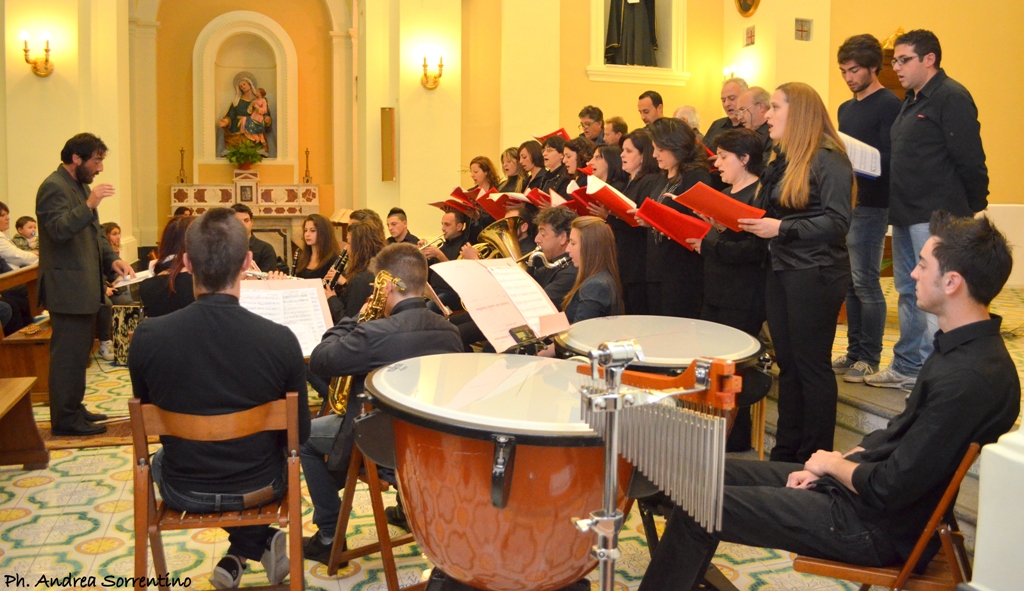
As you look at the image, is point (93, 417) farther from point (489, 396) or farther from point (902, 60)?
point (902, 60)

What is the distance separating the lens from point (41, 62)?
25.2 ft

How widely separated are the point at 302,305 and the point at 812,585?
2088 millimetres

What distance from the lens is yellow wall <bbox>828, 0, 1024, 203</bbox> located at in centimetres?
912

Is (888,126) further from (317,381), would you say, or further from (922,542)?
(317,381)

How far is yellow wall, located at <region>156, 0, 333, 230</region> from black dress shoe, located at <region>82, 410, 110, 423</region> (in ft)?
28.2

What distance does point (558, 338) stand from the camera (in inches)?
117

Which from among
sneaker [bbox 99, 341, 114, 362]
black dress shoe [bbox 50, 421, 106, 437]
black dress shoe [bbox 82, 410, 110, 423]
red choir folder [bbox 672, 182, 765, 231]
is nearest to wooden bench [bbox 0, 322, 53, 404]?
black dress shoe [bbox 82, 410, 110, 423]

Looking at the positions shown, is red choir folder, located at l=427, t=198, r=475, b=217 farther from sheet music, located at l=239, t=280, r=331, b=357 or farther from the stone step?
the stone step

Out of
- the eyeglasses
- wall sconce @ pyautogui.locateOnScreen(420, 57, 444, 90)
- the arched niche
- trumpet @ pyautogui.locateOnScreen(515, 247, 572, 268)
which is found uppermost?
the arched niche

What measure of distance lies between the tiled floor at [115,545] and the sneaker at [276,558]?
121 millimetres

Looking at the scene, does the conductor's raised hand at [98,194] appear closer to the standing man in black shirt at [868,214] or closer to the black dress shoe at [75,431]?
the black dress shoe at [75,431]

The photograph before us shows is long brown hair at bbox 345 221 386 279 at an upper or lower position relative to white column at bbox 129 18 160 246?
lower

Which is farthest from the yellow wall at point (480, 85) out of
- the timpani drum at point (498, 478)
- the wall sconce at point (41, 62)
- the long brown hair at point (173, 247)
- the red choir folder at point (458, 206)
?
the timpani drum at point (498, 478)

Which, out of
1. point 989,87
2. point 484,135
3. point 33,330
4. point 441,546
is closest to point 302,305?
point 441,546
